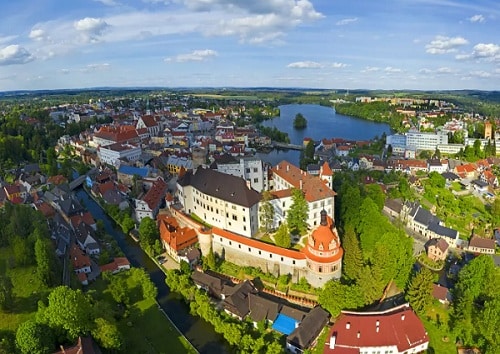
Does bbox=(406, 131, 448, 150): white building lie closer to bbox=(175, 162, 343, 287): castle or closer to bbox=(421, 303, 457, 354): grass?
bbox=(175, 162, 343, 287): castle

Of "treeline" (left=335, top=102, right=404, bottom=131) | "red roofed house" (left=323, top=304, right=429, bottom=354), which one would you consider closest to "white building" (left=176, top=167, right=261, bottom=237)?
"red roofed house" (left=323, top=304, right=429, bottom=354)

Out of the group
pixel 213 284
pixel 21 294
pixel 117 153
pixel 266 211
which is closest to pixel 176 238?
pixel 213 284

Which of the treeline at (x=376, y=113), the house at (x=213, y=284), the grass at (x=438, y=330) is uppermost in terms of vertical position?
the treeline at (x=376, y=113)

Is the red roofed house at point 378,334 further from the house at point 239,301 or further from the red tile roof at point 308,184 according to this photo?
the red tile roof at point 308,184

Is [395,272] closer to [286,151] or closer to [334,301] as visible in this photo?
[334,301]

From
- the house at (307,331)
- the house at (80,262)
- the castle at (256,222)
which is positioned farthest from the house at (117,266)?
the house at (307,331)

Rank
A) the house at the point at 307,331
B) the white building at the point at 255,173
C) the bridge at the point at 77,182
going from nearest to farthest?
1. the house at the point at 307,331
2. the white building at the point at 255,173
3. the bridge at the point at 77,182
